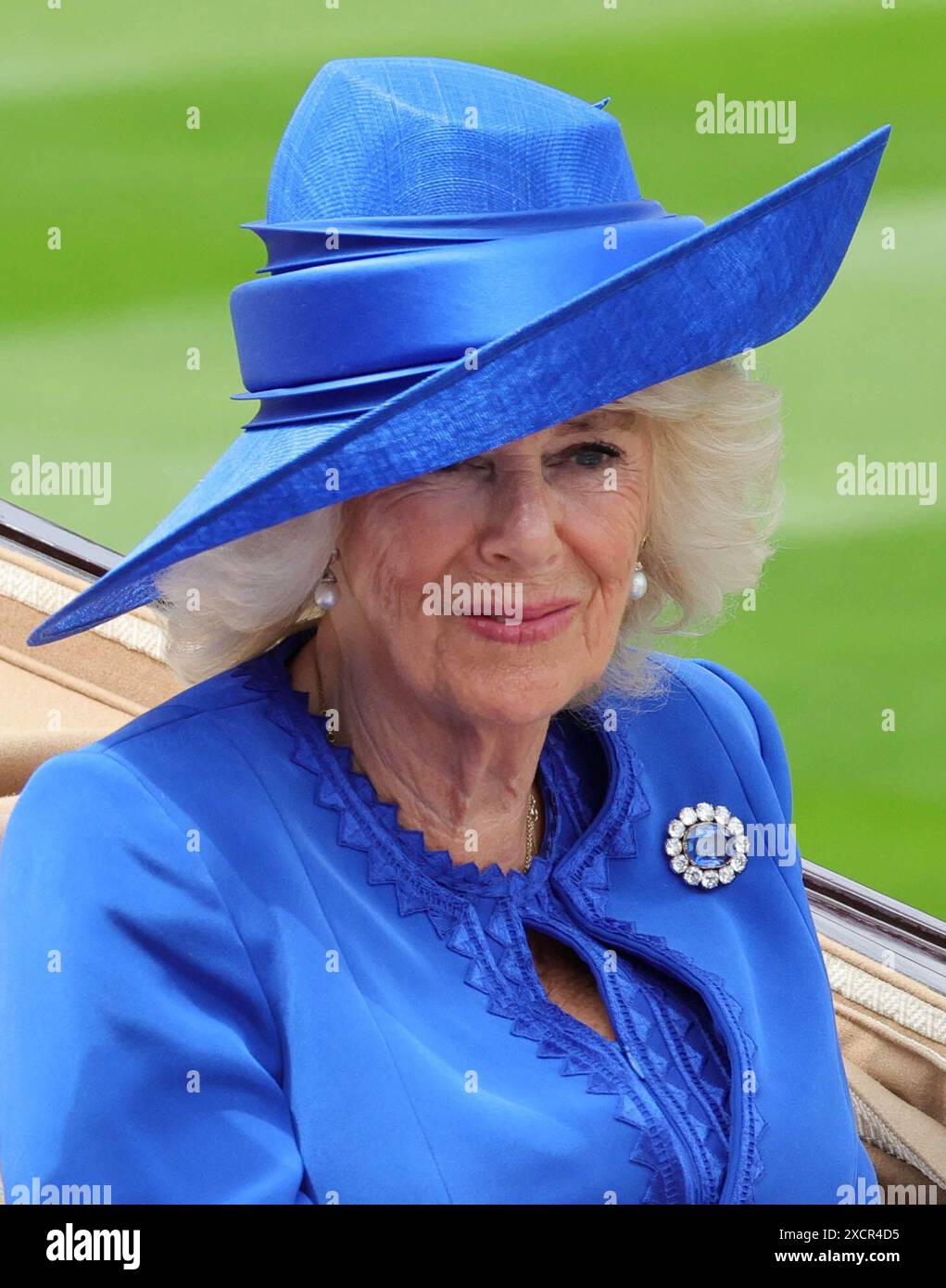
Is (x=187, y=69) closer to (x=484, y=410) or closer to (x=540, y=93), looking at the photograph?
(x=540, y=93)

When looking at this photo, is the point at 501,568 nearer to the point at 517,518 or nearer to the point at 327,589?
the point at 517,518

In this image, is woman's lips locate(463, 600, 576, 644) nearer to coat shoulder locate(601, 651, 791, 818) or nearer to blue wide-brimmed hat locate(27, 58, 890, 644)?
blue wide-brimmed hat locate(27, 58, 890, 644)

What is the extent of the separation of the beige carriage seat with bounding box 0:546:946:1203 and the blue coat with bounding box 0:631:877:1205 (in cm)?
42

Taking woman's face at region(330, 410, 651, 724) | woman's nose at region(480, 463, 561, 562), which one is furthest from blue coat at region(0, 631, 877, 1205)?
woman's nose at region(480, 463, 561, 562)

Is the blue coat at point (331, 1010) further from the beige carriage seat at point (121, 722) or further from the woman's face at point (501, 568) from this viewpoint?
the beige carriage seat at point (121, 722)

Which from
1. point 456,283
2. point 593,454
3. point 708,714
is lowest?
point 708,714

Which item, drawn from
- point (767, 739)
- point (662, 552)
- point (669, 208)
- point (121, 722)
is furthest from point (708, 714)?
point (669, 208)

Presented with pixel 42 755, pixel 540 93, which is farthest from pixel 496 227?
pixel 42 755

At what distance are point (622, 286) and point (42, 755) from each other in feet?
3.77

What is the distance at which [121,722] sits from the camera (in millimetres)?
2203

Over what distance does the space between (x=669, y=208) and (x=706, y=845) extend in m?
1.96

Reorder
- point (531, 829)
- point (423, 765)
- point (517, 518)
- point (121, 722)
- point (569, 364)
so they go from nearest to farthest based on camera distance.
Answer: point (569, 364)
point (517, 518)
point (423, 765)
point (531, 829)
point (121, 722)
